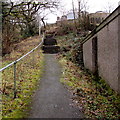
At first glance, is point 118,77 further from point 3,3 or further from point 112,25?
point 3,3

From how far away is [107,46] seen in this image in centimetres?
489

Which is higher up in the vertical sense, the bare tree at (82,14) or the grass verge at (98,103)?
the bare tree at (82,14)

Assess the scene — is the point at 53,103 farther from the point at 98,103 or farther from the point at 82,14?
the point at 82,14

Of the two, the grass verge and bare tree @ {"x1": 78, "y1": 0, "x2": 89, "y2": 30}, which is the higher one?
bare tree @ {"x1": 78, "y1": 0, "x2": 89, "y2": 30}

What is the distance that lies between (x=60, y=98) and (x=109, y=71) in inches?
80.7

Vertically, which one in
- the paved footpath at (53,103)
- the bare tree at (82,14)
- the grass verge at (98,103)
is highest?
the bare tree at (82,14)

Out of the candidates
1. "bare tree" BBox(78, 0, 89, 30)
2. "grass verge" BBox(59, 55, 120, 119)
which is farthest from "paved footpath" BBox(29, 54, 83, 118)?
"bare tree" BBox(78, 0, 89, 30)

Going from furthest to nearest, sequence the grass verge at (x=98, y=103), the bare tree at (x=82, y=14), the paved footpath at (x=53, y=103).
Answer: the bare tree at (x=82, y=14) < the grass verge at (x=98, y=103) < the paved footpath at (x=53, y=103)

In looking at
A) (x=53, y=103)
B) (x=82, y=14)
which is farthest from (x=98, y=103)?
(x=82, y=14)

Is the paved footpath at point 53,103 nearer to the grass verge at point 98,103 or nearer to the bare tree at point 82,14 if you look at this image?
the grass verge at point 98,103

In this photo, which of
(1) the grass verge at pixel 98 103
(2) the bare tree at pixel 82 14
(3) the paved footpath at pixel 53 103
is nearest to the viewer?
(3) the paved footpath at pixel 53 103

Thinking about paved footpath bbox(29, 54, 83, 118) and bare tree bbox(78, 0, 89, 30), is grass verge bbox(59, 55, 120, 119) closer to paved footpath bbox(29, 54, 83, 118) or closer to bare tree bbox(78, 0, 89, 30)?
paved footpath bbox(29, 54, 83, 118)

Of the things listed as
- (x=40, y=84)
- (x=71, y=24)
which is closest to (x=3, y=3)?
(x=71, y=24)

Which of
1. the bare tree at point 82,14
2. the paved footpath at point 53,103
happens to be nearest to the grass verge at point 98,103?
the paved footpath at point 53,103
